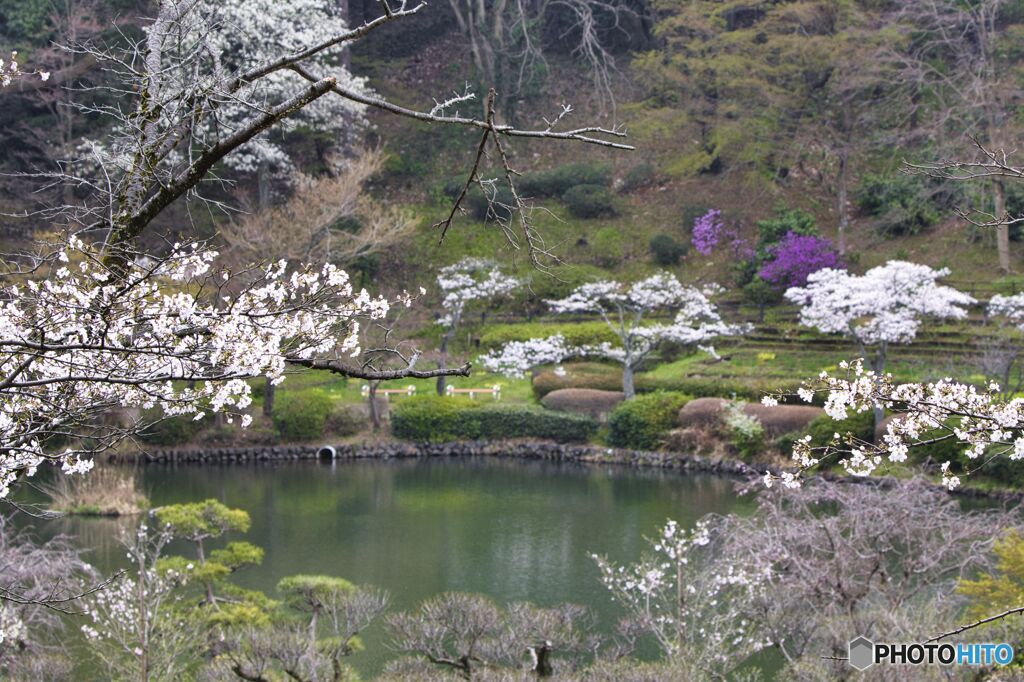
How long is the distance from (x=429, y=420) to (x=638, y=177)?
1268 centimetres

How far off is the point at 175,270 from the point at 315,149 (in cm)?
2569

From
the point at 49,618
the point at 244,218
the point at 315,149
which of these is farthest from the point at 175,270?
the point at 315,149

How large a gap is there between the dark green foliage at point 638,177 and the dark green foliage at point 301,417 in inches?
524

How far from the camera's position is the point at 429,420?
19500mm

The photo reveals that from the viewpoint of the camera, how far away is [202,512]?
10461 millimetres

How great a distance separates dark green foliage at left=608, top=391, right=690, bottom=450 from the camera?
60.1ft

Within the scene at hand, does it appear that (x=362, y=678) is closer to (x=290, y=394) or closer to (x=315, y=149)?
(x=290, y=394)

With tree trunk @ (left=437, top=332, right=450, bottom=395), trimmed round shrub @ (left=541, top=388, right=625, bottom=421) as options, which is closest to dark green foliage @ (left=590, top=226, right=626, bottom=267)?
tree trunk @ (left=437, top=332, right=450, bottom=395)

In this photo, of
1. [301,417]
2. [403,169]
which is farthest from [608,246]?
[301,417]

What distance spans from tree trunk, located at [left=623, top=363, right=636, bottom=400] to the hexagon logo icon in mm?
12693

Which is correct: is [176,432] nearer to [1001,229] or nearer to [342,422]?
[342,422]

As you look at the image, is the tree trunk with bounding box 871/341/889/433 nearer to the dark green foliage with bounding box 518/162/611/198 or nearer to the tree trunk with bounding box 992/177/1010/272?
the tree trunk with bounding box 992/177/1010/272

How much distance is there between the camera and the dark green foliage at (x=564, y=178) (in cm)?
2884

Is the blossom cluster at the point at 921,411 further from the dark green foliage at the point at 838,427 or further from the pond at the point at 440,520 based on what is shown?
the dark green foliage at the point at 838,427
